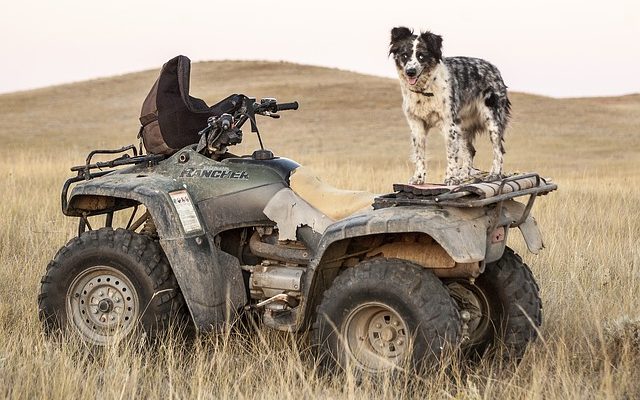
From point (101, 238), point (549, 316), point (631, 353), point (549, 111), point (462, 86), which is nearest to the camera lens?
point (631, 353)

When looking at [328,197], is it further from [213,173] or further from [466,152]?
[466,152]

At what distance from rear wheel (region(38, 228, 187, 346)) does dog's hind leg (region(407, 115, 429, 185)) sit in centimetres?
258

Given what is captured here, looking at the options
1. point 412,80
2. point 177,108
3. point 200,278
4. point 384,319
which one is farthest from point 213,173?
point 412,80

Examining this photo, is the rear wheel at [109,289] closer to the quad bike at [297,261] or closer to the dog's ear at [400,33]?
the quad bike at [297,261]

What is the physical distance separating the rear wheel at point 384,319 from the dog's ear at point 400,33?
327 centimetres

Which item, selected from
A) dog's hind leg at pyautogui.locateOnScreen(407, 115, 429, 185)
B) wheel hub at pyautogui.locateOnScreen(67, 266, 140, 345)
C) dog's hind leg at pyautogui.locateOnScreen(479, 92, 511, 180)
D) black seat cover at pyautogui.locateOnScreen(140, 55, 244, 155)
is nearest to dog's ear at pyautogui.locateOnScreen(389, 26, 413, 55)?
dog's hind leg at pyautogui.locateOnScreen(407, 115, 429, 185)

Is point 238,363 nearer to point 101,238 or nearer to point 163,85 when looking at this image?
point 101,238

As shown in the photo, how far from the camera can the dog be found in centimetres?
679

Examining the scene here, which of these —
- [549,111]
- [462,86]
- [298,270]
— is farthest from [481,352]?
[549,111]

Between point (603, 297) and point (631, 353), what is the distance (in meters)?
1.50

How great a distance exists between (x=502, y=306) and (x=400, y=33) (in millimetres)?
3089

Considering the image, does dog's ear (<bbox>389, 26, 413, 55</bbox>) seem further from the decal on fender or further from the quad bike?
the decal on fender

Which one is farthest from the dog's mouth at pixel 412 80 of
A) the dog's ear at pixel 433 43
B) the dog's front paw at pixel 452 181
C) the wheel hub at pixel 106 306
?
the wheel hub at pixel 106 306

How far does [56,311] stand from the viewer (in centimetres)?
486
